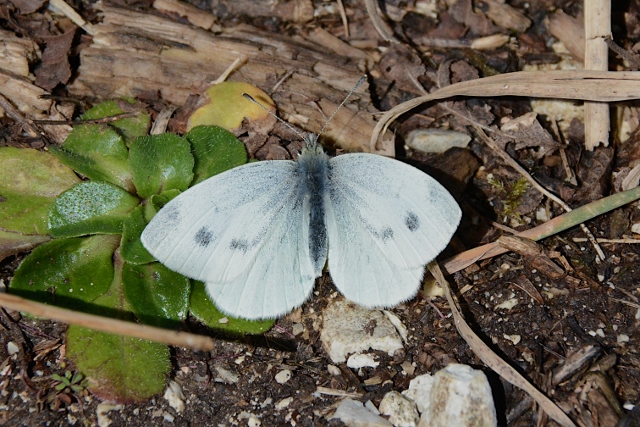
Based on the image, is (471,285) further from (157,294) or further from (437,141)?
(157,294)

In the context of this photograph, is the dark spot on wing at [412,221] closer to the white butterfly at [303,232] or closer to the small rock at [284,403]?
the white butterfly at [303,232]

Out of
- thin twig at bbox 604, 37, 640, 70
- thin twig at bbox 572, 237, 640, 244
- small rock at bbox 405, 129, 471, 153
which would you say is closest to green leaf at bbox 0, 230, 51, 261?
small rock at bbox 405, 129, 471, 153

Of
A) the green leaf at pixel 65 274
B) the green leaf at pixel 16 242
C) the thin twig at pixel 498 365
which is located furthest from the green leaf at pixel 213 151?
the thin twig at pixel 498 365

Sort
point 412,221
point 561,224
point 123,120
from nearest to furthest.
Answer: point 412,221
point 561,224
point 123,120

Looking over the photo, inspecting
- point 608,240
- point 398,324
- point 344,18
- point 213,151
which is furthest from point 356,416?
point 344,18

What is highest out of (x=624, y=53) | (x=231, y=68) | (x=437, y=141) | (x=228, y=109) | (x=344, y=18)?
(x=624, y=53)

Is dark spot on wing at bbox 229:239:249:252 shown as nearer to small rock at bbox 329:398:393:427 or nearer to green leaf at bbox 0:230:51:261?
small rock at bbox 329:398:393:427

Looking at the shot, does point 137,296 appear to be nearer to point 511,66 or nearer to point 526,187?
point 526,187
